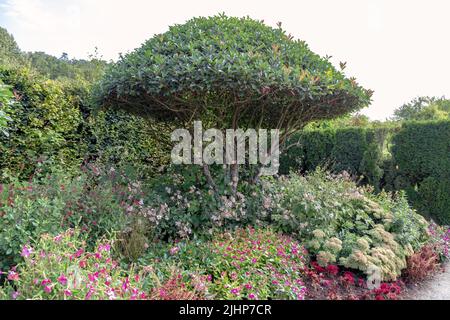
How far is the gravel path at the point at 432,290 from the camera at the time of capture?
3.76 m

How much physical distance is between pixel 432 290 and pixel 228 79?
3.51 meters

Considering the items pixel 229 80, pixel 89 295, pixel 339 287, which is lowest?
pixel 339 287

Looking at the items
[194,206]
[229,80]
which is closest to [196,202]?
[194,206]

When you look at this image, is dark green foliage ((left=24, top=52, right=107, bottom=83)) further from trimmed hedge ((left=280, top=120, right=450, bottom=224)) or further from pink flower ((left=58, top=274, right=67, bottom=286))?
pink flower ((left=58, top=274, right=67, bottom=286))

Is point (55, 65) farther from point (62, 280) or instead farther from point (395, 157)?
point (62, 280)

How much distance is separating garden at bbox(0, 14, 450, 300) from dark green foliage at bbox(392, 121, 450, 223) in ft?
2.37

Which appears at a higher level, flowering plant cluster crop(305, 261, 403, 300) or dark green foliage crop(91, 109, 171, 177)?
dark green foliage crop(91, 109, 171, 177)

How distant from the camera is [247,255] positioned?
3.32 meters

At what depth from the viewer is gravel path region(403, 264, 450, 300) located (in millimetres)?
3756

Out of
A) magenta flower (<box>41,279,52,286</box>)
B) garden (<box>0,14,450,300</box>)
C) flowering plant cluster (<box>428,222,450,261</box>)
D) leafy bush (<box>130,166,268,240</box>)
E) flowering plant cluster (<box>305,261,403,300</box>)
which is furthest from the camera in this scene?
flowering plant cluster (<box>428,222,450,261</box>)

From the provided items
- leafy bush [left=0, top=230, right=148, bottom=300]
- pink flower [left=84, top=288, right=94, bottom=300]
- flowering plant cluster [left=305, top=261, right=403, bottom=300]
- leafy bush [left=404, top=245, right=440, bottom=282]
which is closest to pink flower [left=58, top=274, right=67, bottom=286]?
leafy bush [left=0, top=230, right=148, bottom=300]

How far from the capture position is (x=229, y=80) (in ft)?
11.3

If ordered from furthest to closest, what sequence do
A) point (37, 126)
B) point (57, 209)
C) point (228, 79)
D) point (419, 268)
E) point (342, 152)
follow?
point (342, 152) → point (37, 126) → point (419, 268) → point (228, 79) → point (57, 209)
